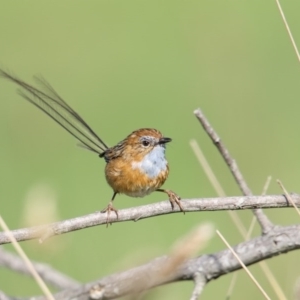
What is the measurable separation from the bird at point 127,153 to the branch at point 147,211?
0.61 m

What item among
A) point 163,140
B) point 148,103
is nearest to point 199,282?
point 163,140

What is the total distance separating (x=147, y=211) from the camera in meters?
2.61

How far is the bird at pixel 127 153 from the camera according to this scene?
10.9 ft

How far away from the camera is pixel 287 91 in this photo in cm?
911

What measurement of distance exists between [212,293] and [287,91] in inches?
139

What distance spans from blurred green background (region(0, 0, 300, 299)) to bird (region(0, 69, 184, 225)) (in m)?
1.60

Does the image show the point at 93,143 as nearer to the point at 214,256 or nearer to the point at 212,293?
the point at 214,256

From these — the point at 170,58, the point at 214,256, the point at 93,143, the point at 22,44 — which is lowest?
the point at 214,256

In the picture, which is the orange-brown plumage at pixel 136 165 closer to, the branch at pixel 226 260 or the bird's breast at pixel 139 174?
the bird's breast at pixel 139 174

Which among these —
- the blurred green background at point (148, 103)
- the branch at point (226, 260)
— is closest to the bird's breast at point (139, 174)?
the branch at point (226, 260)

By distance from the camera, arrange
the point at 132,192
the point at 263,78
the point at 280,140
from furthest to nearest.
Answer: the point at 263,78, the point at 280,140, the point at 132,192

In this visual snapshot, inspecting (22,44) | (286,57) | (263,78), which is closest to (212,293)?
(263,78)

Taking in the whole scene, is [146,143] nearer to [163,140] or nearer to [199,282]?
[163,140]

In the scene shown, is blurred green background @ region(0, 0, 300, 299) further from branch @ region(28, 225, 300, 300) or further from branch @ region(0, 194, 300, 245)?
branch @ region(0, 194, 300, 245)
